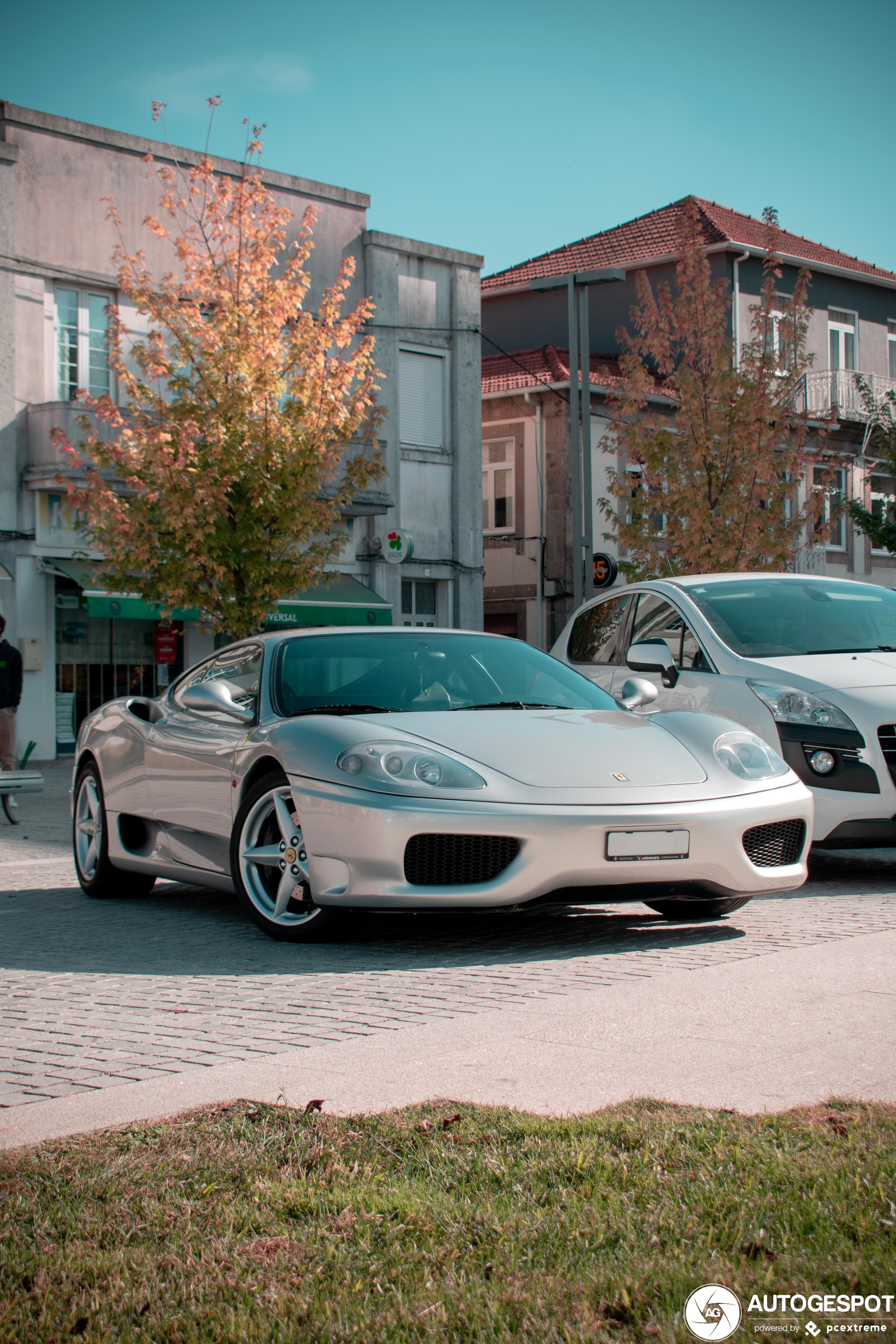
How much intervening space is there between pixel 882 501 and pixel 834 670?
1073 inches

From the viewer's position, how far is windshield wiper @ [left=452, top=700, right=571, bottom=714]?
268 inches

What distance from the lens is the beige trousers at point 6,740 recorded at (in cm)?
1471

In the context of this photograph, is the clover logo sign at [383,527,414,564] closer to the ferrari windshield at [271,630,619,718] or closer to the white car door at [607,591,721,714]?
the white car door at [607,591,721,714]

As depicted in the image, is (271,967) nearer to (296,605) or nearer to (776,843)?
(776,843)

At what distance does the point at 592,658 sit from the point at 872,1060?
6.54 meters

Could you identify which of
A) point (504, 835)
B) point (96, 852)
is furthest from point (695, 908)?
point (96, 852)

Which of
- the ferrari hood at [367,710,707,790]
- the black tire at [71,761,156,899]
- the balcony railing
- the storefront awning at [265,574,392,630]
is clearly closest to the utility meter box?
the storefront awning at [265,574,392,630]

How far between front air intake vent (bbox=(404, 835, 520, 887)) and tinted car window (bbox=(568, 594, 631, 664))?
179 inches

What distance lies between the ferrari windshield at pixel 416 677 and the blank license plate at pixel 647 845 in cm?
116

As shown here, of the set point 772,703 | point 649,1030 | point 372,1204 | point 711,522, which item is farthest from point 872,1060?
point 711,522

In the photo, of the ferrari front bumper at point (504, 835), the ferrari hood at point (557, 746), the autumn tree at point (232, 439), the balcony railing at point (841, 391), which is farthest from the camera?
the balcony railing at point (841, 391)

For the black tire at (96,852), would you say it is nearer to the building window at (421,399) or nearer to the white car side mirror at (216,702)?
the white car side mirror at (216,702)

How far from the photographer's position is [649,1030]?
4.38 m

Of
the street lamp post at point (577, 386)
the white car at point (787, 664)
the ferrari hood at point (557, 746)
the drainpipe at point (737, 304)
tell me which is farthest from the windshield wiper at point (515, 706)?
the drainpipe at point (737, 304)
